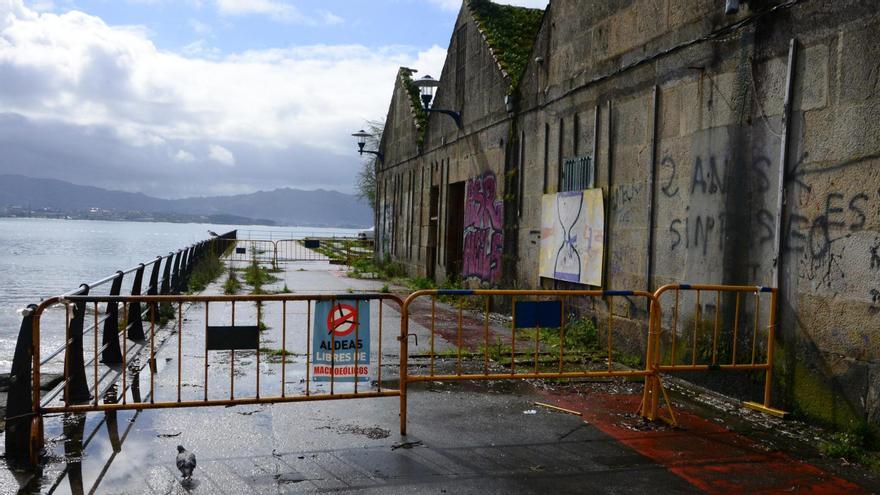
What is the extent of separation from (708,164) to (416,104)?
1566 centimetres

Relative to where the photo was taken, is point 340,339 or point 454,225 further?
point 454,225

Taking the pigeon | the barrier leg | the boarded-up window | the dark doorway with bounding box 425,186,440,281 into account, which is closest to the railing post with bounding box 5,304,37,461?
the pigeon

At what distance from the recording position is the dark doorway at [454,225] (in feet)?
57.5

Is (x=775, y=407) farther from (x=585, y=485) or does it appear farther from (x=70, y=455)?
(x=70, y=455)

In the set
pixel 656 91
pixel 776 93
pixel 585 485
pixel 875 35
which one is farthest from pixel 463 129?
pixel 585 485

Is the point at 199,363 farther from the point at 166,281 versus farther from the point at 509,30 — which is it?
the point at 509,30

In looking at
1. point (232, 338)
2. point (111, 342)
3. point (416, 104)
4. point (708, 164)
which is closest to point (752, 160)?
point (708, 164)

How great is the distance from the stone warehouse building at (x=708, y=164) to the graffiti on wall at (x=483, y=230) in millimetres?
74

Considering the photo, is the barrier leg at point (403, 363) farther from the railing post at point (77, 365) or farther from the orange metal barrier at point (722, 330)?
the railing post at point (77, 365)

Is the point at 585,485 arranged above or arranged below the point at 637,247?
below

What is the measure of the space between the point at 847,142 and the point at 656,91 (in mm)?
2994

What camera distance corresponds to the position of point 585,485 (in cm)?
485

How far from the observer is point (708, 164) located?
7.76m

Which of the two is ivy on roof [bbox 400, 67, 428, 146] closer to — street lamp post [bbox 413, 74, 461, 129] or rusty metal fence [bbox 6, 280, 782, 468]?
street lamp post [bbox 413, 74, 461, 129]
